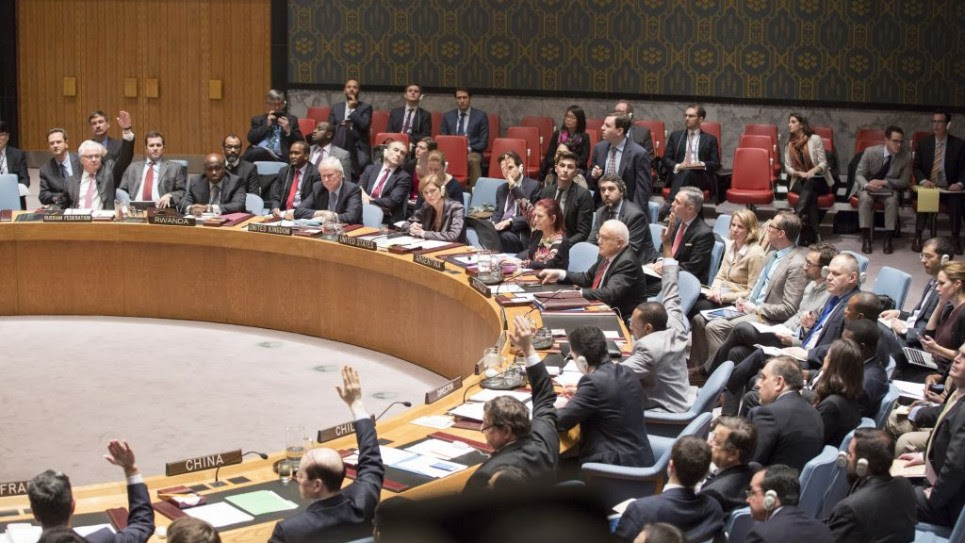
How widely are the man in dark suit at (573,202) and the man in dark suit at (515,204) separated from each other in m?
0.76

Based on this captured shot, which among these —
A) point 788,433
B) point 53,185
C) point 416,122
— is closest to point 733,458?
point 788,433

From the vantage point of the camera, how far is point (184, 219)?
362 inches

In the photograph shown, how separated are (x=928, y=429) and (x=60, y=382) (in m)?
5.38

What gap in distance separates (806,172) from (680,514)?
824 centimetres

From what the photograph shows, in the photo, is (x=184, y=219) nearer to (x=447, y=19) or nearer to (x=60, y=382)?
(x=60, y=382)

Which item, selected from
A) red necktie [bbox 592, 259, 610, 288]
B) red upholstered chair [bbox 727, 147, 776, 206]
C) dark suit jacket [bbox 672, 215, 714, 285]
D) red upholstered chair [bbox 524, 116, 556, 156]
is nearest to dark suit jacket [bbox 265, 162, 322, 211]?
dark suit jacket [bbox 672, 215, 714, 285]

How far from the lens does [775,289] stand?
23.9ft

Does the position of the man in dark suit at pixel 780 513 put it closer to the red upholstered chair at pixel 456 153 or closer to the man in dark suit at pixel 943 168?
the man in dark suit at pixel 943 168

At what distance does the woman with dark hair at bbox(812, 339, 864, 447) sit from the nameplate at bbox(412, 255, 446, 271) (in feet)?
10.7

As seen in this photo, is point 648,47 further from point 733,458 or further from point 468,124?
point 733,458

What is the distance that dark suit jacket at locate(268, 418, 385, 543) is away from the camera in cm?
339

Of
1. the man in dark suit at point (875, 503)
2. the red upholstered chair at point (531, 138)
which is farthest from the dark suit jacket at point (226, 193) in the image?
the man in dark suit at point (875, 503)

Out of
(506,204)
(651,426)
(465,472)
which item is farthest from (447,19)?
(465,472)

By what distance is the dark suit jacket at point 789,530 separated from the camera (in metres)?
3.61
